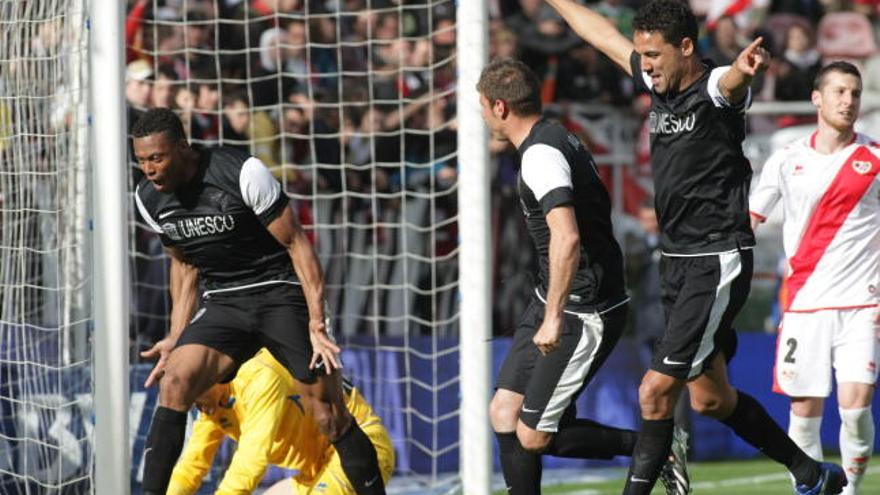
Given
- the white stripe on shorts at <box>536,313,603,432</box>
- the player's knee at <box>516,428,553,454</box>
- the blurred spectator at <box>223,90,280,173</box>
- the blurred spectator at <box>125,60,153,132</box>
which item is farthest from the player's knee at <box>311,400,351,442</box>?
the blurred spectator at <box>125,60,153,132</box>

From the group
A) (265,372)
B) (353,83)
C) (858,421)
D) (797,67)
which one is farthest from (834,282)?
(797,67)

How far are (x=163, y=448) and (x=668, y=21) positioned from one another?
3114 millimetres

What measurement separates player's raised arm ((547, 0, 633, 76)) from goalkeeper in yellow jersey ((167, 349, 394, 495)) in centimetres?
215

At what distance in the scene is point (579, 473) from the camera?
1124 centimetres

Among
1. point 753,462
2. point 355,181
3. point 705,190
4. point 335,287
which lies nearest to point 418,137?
point 355,181

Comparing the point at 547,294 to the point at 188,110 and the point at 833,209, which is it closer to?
the point at 833,209

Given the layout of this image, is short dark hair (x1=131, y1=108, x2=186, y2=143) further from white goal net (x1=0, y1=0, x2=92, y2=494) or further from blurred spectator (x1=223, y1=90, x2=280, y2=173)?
blurred spectator (x1=223, y1=90, x2=280, y2=173)

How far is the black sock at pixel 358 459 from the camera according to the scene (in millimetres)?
7570

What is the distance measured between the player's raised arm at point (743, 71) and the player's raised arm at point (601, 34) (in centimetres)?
84

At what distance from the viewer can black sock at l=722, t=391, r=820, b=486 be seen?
7.64m

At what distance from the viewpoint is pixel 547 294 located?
700 centimetres

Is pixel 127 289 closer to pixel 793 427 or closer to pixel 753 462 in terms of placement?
pixel 793 427

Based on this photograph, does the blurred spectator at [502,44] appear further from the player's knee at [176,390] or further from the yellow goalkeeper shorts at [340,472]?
the player's knee at [176,390]

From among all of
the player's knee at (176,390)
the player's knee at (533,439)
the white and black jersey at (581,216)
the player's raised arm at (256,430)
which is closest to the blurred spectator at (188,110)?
the player's raised arm at (256,430)
